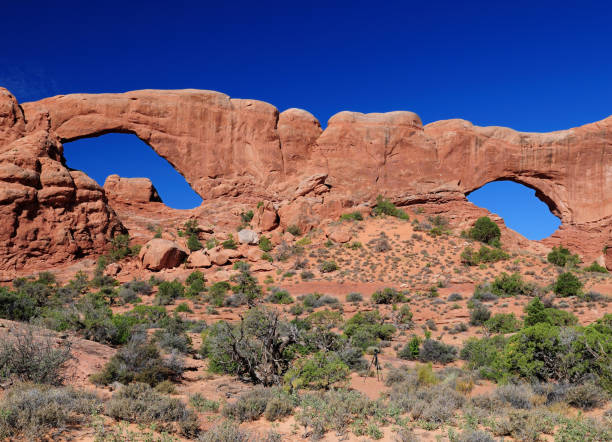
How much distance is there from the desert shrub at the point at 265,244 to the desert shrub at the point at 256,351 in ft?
59.9

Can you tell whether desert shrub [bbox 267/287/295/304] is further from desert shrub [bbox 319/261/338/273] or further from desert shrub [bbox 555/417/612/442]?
desert shrub [bbox 555/417/612/442]

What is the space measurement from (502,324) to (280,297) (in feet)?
34.2

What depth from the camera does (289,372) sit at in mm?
8875

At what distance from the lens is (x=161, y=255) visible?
85.4 ft

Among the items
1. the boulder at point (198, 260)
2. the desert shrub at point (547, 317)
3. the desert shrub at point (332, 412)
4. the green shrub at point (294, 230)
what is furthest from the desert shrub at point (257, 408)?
the green shrub at point (294, 230)

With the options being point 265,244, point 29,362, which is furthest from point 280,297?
point 29,362

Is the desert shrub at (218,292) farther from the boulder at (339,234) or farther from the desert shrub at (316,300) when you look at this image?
the boulder at (339,234)

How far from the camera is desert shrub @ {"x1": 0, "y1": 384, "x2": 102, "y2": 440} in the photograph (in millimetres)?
4320

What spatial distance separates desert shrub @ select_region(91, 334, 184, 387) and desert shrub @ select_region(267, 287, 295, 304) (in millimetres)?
11952

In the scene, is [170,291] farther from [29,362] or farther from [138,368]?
[29,362]

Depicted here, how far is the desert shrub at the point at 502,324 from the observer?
1484 centimetres

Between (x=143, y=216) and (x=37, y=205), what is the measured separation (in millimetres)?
7999

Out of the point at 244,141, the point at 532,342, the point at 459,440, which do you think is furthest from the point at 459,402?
the point at 244,141

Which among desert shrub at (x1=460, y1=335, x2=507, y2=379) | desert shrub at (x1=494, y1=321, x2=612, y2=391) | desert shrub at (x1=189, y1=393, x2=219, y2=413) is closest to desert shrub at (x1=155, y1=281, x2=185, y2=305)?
desert shrub at (x1=460, y1=335, x2=507, y2=379)
